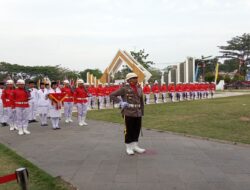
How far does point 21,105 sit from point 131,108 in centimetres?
528

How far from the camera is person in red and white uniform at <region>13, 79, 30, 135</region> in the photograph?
1250cm

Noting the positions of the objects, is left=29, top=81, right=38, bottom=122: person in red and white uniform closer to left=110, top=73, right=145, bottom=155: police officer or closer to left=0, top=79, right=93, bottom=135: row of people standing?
left=0, top=79, right=93, bottom=135: row of people standing

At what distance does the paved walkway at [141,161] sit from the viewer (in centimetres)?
635

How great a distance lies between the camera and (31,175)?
698 centimetres

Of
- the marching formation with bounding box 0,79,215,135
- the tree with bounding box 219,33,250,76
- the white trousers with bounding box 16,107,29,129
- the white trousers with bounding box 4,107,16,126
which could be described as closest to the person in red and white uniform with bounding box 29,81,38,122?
the marching formation with bounding box 0,79,215,135

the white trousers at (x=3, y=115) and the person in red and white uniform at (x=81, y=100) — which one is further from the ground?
the person in red and white uniform at (x=81, y=100)

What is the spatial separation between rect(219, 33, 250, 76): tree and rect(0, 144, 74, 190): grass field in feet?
256

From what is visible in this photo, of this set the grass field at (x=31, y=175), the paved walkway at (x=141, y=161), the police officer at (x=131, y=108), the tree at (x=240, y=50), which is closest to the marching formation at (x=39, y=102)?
the paved walkway at (x=141, y=161)

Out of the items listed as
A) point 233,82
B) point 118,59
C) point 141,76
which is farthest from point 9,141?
point 233,82

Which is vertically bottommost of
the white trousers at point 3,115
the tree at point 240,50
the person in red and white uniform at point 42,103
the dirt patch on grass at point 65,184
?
the dirt patch on grass at point 65,184

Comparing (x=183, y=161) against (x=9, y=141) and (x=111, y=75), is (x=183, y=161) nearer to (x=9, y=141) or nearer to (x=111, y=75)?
(x=9, y=141)

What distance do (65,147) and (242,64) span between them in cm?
7710

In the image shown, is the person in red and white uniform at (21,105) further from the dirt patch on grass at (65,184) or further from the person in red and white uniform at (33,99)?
the dirt patch on grass at (65,184)

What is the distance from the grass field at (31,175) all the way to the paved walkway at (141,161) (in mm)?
207
